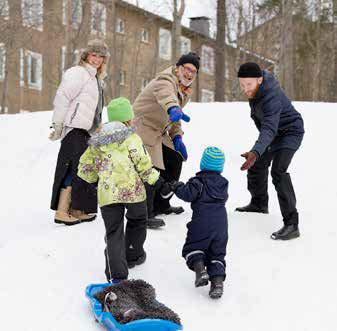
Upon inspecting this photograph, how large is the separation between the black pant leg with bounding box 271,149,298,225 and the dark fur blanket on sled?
82.1 inches

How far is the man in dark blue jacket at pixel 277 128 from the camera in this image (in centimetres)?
528

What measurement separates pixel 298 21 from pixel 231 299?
27.4 metres

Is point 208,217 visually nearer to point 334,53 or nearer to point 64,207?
point 64,207

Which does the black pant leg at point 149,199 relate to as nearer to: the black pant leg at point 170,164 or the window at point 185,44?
the black pant leg at point 170,164

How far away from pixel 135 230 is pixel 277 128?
70.7 inches

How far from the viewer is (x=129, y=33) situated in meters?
30.3

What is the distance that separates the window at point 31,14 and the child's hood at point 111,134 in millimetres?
16210

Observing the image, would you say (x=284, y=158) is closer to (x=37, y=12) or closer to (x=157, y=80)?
(x=157, y=80)

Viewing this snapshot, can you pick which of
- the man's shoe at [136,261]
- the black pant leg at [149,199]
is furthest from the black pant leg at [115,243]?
A: the black pant leg at [149,199]

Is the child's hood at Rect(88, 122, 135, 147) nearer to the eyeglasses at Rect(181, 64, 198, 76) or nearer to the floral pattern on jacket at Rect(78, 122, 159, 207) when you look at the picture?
the floral pattern on jacket at Rect(78, 122, 159, 207)

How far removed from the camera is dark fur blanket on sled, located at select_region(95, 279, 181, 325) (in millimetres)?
3395

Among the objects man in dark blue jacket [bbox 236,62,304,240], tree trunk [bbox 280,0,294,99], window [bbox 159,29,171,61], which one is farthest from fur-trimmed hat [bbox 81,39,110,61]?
window [bbox 159,29,171,61]

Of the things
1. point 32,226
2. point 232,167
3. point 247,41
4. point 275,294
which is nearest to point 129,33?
point 247,41

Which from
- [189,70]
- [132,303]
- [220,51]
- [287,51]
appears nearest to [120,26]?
[220,51]
